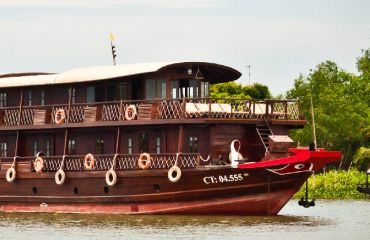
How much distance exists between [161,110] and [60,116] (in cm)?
380

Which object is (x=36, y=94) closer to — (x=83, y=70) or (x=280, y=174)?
(x=83, y=70)

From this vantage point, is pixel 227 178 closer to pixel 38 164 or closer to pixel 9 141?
pixel 38 164

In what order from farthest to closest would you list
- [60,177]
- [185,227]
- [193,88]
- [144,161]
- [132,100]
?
[193,88] → [60,177] → [132,100] → [144,161] → [185,227]

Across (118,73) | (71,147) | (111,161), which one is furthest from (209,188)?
(71,147)

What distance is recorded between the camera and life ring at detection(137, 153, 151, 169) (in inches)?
1489

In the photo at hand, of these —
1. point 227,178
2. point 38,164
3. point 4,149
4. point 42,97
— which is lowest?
point 227,178

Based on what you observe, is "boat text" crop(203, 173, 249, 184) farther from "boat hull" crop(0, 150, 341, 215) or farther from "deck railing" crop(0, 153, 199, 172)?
"deck railing" crop(0, 153, 199, 172)

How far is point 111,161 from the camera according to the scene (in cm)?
3938

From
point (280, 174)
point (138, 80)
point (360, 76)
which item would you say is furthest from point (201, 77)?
point (360, 76)

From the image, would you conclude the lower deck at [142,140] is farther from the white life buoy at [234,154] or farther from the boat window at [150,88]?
the boat window at [150,88]

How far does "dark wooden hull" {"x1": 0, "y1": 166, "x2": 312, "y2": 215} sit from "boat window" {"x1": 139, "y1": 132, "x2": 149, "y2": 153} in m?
1.24

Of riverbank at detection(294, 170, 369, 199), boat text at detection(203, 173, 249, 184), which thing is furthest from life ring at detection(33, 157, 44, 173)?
riverbank at detection(294, 170, 369, 199)

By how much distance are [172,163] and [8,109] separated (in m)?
7.19

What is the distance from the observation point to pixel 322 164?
121 ft
